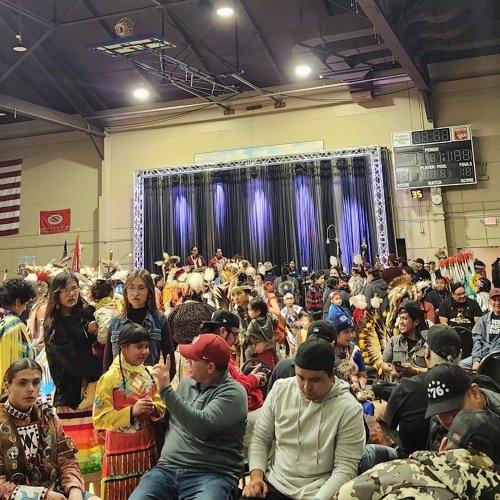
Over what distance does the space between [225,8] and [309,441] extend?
923cm

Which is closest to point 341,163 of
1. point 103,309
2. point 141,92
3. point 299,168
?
point 299,168

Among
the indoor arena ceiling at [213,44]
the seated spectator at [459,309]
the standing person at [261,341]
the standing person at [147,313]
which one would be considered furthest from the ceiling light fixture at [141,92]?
the standing person at [147,313]

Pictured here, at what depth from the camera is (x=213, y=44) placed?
1157cm

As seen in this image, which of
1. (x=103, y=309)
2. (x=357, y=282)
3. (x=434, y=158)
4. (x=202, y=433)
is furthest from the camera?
(x=434, y=158)

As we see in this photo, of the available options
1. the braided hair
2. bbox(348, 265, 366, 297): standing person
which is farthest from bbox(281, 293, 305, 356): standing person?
the braided hair

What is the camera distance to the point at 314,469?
2242mm

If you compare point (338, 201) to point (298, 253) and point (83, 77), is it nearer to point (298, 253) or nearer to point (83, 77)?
point (298, 253)

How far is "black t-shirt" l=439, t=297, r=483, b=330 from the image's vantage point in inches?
220

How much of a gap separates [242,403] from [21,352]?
1.29m

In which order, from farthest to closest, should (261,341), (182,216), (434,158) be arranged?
(182,216)
(434,158)
(261,341)

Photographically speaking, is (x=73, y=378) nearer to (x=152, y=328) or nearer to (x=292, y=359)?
(x=152, y=328)

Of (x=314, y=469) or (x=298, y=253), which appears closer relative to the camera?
(x=314, y=469)

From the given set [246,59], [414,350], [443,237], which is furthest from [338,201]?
[414,350]

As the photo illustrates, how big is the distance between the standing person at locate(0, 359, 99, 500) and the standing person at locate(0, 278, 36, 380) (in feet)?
2.07
